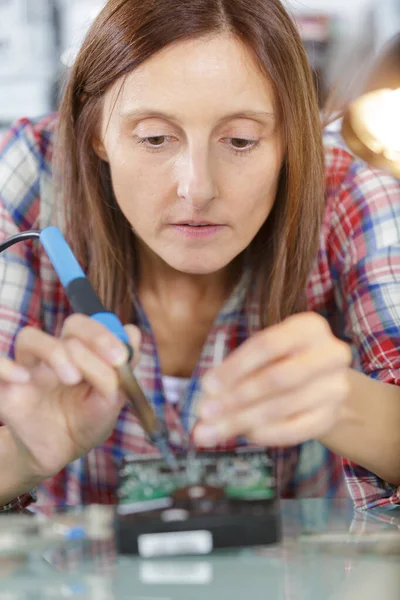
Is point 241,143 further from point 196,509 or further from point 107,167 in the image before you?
point 196,509

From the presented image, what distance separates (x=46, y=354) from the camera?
2.06 ft

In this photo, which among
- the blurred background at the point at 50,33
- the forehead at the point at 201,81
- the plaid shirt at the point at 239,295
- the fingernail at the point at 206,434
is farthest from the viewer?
the blurred background at the point at 50,33

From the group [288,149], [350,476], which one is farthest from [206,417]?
[288,149]

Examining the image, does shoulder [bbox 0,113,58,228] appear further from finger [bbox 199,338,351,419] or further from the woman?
finger [bbox 199,338,351,419]

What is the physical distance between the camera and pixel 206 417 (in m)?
0.59

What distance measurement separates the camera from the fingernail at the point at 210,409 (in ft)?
1.92

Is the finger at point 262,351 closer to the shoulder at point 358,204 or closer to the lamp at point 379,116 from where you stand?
the lamp at point 379,116

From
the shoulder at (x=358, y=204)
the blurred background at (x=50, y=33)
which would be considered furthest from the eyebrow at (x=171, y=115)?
the blurred background at (x=50, y=33)

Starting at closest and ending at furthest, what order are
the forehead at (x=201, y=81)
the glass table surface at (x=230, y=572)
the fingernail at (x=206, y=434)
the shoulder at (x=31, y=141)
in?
the glass table surface at (x=230, y=572) → the fingernail at (x=206, y=434) → the forehead at (x=201, y=81) → the shoulder at (x=31, y=141)

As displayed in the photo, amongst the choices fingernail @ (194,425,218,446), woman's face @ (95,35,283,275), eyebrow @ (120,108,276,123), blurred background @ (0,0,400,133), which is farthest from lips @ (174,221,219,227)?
blurred background @ (0,0,400,133)

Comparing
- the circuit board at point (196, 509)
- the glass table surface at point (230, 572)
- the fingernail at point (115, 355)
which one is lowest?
the glass table surface at point (230, 572)

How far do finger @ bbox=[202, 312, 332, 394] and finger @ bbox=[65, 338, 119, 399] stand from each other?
79 millimetres

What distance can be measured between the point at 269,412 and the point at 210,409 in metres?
0.05

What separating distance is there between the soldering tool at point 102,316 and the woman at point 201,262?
22 mm
